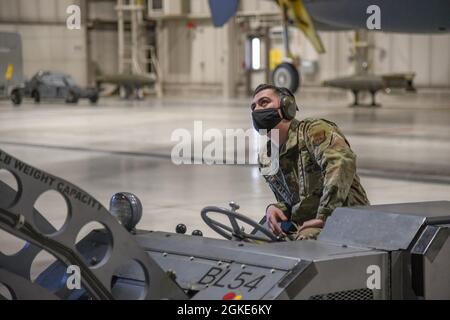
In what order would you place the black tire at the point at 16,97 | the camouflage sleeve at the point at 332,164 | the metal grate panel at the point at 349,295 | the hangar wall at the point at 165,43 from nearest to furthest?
1. the metal grate panel at the point at 349,295
2. the camouflage sleeve at the point at 332,164
3. the black tire at the point at 16,97
4. the hangar wall at the point at 165,43

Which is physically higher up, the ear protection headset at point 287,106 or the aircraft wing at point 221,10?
the aircraft wing at point 221,10

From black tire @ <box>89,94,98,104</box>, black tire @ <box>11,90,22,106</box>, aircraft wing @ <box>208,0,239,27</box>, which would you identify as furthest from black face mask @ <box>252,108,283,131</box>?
black tire @ <box>89,94,98,104</box>

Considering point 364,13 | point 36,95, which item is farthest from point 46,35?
point 364,13

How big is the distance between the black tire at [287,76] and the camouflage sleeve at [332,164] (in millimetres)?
15198

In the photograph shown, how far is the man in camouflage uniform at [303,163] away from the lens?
12.5 ft

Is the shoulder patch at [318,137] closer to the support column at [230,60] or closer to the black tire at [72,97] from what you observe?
the black tire at [72,97]

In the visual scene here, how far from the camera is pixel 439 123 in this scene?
18562mm

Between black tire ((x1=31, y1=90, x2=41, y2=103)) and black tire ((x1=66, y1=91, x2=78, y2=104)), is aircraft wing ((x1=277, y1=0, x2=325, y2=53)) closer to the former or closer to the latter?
black tire ((x1=66, y1=91, x2=78, y2=104))

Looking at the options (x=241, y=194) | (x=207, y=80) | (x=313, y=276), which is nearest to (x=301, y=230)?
(x=313, y=276)

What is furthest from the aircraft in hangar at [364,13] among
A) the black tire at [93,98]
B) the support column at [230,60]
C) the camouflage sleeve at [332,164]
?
the support column at [230,60]

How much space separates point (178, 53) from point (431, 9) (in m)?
23.5

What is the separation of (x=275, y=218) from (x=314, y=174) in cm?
27

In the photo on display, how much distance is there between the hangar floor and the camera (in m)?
8.39

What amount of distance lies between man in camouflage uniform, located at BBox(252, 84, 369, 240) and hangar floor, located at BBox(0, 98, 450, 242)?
2.20 metres
